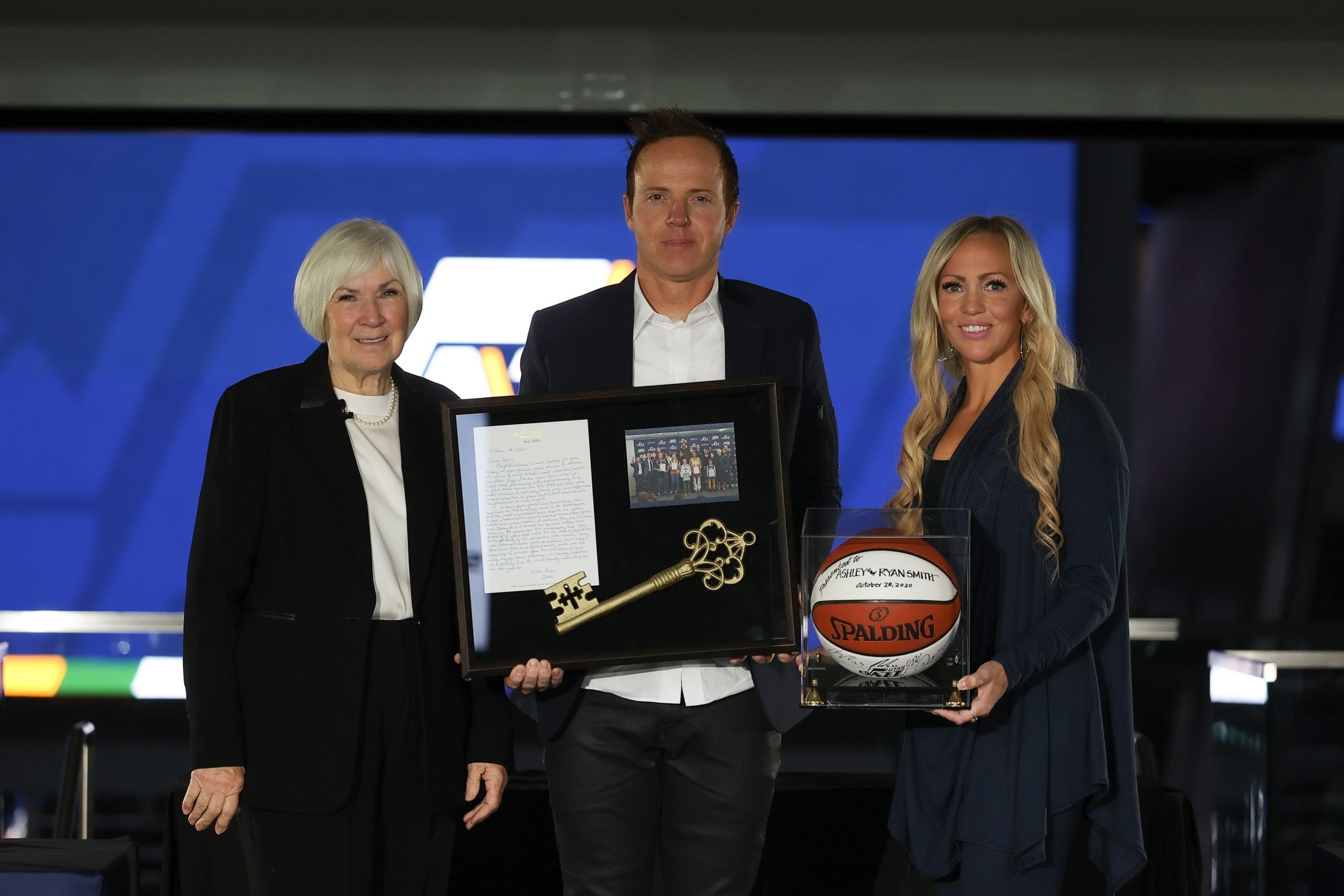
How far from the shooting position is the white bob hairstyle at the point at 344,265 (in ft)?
6.28

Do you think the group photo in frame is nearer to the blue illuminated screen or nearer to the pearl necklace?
the pearl necklace

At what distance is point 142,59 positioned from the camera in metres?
4.25

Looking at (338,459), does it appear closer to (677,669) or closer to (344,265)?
(344,265)

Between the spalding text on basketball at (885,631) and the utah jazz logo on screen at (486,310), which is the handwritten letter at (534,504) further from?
the utah jazz logo on screen at (486,310)

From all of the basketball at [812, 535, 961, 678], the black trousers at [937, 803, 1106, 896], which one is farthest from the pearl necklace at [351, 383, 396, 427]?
the black trousers at [937, 803, 1106, 896]

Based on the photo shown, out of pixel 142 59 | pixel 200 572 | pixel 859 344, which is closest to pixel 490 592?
pixel 200 572

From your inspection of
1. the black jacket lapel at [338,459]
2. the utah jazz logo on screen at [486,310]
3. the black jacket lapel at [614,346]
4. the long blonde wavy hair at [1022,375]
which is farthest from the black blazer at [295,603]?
the utah jazz logo on screen at [486,310]

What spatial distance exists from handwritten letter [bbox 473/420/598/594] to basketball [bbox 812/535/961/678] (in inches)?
16.7

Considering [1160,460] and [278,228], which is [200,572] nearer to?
[278,228]

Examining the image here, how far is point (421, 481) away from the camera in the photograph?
1.92 meters

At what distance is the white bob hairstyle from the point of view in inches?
75.3

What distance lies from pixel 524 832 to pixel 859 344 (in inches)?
84.4

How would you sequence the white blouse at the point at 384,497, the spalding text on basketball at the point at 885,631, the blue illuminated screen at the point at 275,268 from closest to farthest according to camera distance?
the spalding text on basketball at the point at 885,631 → the white blouse at the point at 384,497 → the blue illuminated screen at the point at 275,268

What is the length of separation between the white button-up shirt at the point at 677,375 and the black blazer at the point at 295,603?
0.98 feet
